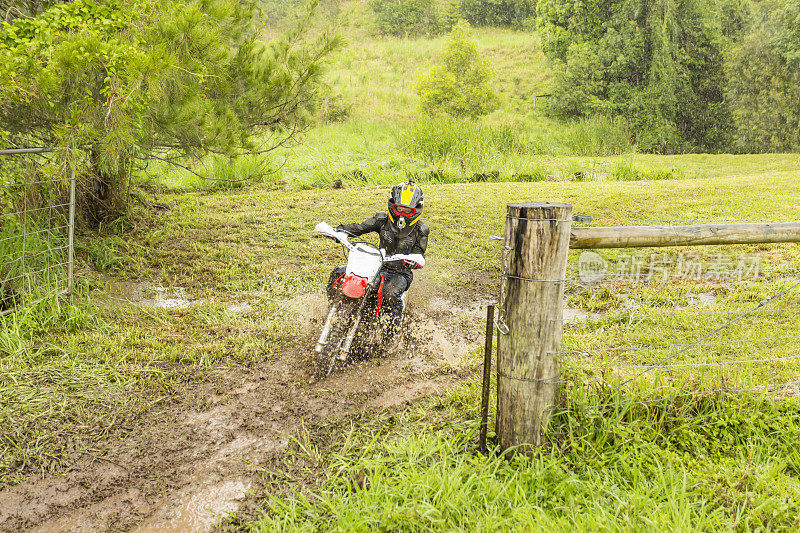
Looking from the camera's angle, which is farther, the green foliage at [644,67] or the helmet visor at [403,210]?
the green foliage at [644,67]

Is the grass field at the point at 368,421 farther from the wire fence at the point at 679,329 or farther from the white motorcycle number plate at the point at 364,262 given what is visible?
the white motorcycle number plate at the point at 364,262

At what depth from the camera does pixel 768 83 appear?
27.6m

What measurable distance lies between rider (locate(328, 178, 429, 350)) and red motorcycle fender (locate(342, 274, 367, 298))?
0.45 m

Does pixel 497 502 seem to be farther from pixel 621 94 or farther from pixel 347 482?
pixel 621 94

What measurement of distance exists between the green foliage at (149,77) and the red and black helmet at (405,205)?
202cm

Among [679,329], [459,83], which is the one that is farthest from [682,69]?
[679,329]

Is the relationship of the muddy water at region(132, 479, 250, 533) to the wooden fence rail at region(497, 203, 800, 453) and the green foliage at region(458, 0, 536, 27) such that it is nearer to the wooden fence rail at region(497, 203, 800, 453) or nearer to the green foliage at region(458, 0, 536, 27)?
the wooden fence rail at region(497, 203, 800, 453)

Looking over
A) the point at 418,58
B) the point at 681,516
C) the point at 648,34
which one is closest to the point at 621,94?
the point at 648,34

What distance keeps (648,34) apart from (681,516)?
1270 inches

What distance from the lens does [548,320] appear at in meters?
2.70

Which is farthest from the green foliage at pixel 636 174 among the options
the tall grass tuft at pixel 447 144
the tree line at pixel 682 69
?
the tree line at pixel 682 69

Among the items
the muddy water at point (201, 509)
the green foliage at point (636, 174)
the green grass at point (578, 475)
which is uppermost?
the green foliage at point (636, 174)

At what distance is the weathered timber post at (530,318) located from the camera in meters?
2.61

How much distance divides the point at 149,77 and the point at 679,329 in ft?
15.9
